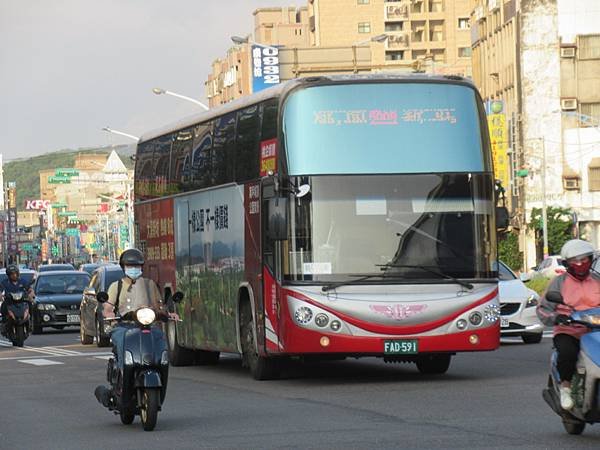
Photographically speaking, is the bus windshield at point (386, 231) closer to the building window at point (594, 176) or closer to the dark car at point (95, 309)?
the dark car at point (95, 309)

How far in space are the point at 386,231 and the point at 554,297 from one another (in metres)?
7.48

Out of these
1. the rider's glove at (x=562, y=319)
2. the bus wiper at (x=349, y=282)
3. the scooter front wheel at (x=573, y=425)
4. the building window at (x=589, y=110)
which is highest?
the building window at (x=589, y=110)

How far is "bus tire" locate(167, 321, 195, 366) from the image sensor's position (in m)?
27.0

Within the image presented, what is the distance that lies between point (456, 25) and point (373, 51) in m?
8.41

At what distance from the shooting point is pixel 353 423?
15.4m

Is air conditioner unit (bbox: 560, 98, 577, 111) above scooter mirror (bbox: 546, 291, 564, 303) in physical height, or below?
above

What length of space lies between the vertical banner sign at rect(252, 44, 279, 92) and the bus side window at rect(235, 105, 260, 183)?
327 feet

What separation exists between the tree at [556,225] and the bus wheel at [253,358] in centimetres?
7244

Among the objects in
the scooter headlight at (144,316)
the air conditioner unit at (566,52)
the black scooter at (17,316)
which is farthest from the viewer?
the air conditioner unit at (566,52)

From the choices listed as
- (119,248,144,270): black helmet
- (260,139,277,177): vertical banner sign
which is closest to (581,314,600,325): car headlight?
(119,248,144,270): black helmet

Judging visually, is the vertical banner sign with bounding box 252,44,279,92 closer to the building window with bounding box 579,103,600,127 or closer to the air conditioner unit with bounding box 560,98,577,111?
the air conditioner unit with bounding box 560,98,577,111

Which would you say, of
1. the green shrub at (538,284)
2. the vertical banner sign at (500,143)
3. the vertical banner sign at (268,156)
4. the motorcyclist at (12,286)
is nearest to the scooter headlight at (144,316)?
the vertical banner sign at (268,156)

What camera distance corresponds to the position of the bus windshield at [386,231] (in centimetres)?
2031

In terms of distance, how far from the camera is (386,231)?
66.7ft
